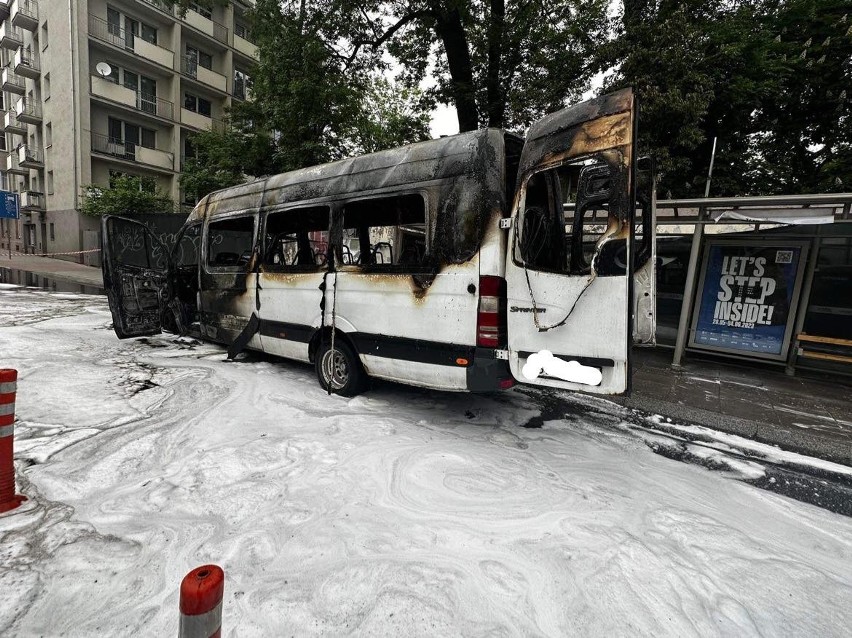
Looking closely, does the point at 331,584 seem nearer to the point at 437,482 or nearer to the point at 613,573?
the point at 437,482

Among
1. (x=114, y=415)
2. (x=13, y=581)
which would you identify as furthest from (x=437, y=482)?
(x=114, y=415)

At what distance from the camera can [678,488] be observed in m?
3.17

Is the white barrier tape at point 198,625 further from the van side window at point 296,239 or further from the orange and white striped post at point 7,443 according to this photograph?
the van side window at point 296,239

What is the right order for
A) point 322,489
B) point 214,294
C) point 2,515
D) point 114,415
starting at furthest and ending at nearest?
point 214,294 → point 114,415 → point 322,489 → point 2,515

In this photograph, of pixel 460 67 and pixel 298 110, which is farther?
pixel 298 110

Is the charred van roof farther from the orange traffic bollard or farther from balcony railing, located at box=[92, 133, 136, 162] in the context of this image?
balcony railing, located at box=[92, 133, 136, 162]

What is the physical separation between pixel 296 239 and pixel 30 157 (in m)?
32.8

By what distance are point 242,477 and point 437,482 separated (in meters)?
1.37

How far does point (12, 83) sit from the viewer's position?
97.6 ft

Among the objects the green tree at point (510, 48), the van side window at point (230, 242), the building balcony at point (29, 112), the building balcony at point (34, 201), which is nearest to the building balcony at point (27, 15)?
the building balcony at point (29, 112)

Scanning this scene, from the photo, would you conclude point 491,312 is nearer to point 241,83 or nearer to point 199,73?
point 199,73

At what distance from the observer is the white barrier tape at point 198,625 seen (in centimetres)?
99

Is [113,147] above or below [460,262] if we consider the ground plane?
above

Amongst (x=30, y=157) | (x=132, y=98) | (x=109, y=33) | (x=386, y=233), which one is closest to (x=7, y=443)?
(x=386, y=233)
